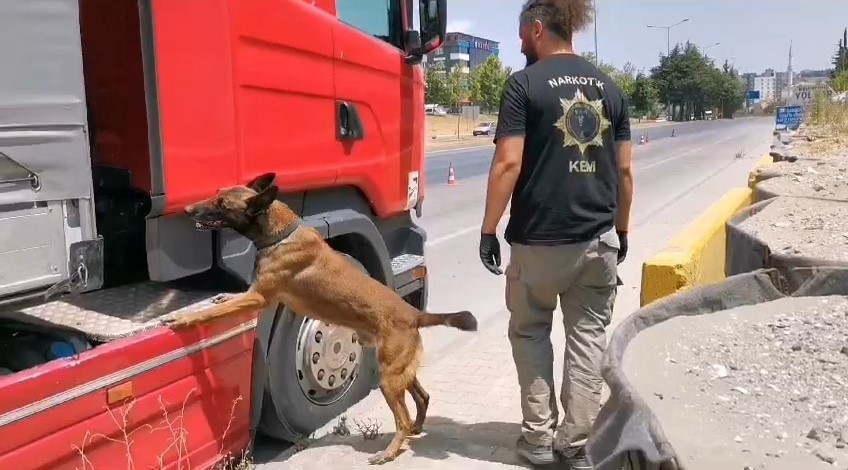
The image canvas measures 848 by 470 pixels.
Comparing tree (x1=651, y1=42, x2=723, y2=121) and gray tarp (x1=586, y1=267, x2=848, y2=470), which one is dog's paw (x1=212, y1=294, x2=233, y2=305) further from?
tree (x1=651, y1=42, x2=723, y2=121)

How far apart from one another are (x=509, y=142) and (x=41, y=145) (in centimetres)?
191

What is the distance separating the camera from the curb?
436cm

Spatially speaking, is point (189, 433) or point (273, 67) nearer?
point (189, 433)

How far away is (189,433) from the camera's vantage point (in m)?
3.20

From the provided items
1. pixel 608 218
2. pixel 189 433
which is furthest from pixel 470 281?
pixel 189 433

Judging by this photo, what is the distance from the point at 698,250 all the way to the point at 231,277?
9.62ft

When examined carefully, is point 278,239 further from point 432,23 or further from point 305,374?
point 432,23

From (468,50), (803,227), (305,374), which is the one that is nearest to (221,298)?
(305,374)

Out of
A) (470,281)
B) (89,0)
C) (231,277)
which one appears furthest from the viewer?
(470,281)

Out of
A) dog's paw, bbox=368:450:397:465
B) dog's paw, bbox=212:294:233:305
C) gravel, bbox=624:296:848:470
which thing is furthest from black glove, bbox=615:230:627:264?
dog's paw, bbox=212:294:233:305

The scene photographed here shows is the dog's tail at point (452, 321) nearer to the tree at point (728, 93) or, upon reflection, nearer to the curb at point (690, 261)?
the curb at point (690, 261)

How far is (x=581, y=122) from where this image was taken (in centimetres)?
356

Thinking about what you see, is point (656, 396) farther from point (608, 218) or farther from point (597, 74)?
point (597, 74)

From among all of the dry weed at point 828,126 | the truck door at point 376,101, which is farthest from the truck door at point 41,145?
the dry weed at point 828,126
